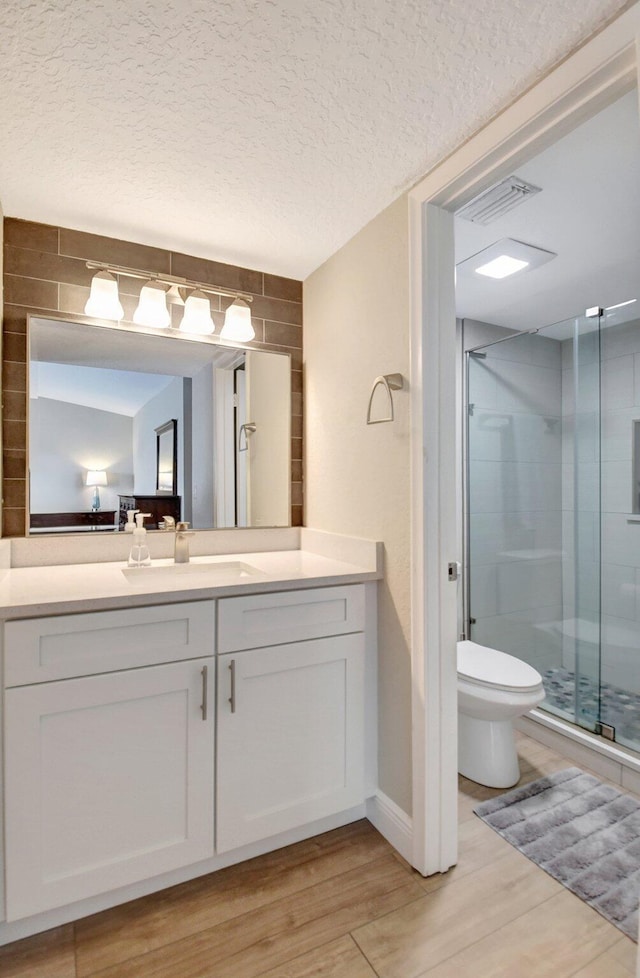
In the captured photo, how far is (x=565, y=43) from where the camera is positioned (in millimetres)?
1089

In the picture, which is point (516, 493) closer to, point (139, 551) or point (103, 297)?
point (139, 551)

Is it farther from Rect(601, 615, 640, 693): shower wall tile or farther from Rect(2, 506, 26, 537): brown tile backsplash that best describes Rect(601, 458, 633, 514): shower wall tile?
Rect(2, 506, 26, 537): brown tile backsplash

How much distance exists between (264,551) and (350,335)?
1.00 meters

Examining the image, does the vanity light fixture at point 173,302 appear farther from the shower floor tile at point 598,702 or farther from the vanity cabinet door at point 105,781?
the shower floor tile at point 598,702

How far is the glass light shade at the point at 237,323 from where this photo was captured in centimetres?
211

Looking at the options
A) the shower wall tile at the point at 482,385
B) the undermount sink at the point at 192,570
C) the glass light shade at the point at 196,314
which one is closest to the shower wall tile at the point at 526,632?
the shower wall tile at the point at 482,385

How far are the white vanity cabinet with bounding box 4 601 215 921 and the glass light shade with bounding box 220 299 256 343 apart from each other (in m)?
1.20

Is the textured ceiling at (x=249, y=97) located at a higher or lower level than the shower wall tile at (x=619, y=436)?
higher

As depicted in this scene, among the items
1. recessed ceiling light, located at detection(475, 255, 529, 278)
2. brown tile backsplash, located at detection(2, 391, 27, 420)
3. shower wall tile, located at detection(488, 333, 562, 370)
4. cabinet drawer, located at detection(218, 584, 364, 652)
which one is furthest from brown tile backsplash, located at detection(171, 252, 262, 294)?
shower wall tile, located at detection(488, 333, 562, 370)

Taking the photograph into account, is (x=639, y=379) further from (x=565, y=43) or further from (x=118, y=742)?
(x=118, y=742)

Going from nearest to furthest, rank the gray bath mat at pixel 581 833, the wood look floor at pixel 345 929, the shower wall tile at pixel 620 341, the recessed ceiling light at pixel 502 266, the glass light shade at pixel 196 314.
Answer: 1. the wood look floor at pixel 345 929
2. the gray bath mat at pixel 581 833
3. the glass light shade at pixel 196 314
4. the recessed ceiling light at pixel 502 266
5. the shower wall tile at pixel 620 341

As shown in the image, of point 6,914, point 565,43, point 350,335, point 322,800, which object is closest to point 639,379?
point 350,335

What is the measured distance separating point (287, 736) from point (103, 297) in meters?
1.67

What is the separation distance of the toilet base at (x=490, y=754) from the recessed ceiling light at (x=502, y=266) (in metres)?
1.92
